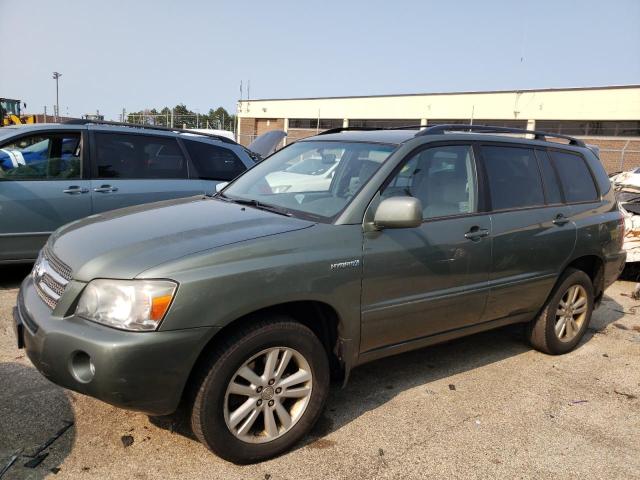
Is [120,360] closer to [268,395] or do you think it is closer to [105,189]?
[268,395]

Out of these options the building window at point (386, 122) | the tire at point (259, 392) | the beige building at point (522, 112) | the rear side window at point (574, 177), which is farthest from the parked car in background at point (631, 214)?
the building window at point (386, 122)

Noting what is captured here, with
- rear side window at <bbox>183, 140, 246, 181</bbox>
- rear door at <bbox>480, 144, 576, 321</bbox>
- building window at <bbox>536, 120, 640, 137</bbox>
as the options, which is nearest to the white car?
rear door at <bbox>480, 144, 576, 321</bbox>

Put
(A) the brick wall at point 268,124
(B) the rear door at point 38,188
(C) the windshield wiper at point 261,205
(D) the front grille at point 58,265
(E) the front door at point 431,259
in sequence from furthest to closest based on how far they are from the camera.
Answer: (A) the brick wall at point 268,124 < (B) the rear door at point 38,188 < (C) the windshield wiper at point 261,205 < (E) the front door at point 431,259 < (D) the front grille at point 58,265

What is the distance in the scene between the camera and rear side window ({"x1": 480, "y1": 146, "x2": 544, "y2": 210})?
3.88m

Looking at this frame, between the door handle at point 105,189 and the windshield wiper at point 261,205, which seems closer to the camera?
the windshield wiper at point 261,205

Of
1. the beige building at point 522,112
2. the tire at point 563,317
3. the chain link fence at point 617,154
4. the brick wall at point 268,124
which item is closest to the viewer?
the tire at point 563,317

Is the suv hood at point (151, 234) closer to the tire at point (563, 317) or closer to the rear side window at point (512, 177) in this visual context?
the rear side window at point (512, 177)

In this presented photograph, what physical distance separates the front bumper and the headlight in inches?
1.6

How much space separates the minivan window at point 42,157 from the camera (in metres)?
5.36

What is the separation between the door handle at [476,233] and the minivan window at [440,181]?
0.14m

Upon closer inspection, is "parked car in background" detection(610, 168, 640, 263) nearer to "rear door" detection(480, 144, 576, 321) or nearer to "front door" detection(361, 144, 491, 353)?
"rear door" detection(480, 144, 576, 321)

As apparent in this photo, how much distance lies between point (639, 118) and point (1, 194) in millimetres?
35192

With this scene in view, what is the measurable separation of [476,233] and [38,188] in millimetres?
4378

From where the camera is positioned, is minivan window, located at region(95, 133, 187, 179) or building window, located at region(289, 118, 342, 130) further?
building window, located at region(289, 118, 342, 130)
